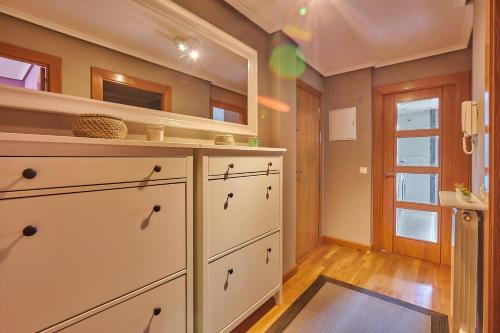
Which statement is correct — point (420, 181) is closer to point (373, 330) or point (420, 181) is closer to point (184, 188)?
point (373, 330)

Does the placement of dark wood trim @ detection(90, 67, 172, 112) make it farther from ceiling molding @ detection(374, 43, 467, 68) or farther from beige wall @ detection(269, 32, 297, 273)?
ceiling molding @ detection(374, 43, 467, 68)

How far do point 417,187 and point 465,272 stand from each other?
5.68ft

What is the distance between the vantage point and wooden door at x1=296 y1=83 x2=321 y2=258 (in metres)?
2.94

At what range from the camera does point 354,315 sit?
6.04 ft

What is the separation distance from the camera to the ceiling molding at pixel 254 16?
1.85 m

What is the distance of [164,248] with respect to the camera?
111 cm

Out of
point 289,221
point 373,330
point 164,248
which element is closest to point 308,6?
point 289,221

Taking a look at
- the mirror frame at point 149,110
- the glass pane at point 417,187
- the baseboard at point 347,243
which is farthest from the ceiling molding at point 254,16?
the baseboard at point 347,243

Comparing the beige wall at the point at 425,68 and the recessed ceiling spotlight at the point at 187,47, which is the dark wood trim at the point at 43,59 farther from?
the beige wall at the point at 425,68

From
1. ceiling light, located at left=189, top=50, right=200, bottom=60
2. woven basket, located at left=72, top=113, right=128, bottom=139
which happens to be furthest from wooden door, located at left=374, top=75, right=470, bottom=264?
woven basket, located at left=72, top=113, right=128, bottom=139

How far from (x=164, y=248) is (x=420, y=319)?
6.68 ft

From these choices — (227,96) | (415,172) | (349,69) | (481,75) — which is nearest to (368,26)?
(349,69)

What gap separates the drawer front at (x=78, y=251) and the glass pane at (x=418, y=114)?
10.1 ft

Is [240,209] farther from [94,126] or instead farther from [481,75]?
[481,75]
